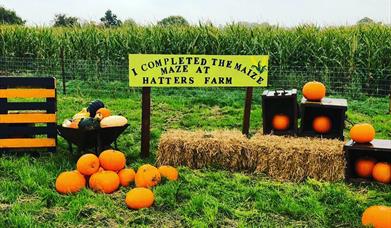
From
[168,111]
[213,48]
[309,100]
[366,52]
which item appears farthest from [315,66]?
[309,100]

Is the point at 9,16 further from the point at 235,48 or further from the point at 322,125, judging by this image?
the point at 322,125

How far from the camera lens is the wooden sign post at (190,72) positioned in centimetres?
661

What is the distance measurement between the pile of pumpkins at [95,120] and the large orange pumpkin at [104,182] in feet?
2.81

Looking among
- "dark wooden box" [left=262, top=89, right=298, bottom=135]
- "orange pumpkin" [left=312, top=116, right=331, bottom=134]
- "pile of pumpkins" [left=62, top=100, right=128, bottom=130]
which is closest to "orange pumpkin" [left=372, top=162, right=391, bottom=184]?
"orange pumpkin" [left=312, top=116, right=331, bottom=134]

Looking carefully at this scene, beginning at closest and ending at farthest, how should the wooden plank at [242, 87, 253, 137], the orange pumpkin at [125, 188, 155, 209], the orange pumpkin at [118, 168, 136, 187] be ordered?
the orange pumpkin at [125, 188, 155, 209] < the orange pumpkin at [118, 168, 136, 187] < the wooden plank at [242, 87, 253, 137]

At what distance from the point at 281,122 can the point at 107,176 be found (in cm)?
263

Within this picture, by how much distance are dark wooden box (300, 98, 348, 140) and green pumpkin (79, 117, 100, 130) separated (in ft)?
8.50

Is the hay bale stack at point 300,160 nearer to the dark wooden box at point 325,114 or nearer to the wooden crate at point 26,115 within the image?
the dark wooden box at point 325,114

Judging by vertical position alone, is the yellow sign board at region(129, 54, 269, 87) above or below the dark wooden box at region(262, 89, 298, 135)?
above

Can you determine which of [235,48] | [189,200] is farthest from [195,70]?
[235,48]

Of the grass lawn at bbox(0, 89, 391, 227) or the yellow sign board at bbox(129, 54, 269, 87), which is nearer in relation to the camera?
the grass lawn at bbox(0, 89, 391, 227)

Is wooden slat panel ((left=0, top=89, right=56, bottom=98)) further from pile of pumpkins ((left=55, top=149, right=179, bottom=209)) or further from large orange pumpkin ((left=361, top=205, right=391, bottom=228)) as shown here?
large orange pumpkin ((left=361, top=205, right=391, bottom=228))

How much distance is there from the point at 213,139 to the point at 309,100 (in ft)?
4.82

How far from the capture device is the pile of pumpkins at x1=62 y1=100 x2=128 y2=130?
241 inches
